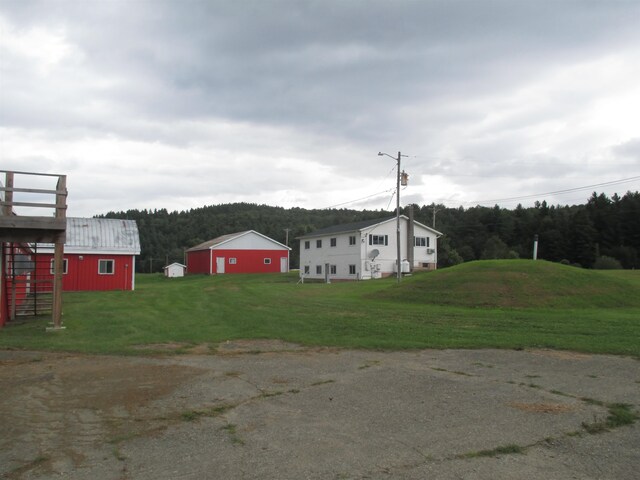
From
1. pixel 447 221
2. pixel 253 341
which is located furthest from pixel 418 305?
pixel 447 221

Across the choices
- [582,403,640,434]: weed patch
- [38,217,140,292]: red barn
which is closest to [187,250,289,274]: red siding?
[38,217,140,292]: red barn

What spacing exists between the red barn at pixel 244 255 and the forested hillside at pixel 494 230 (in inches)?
799

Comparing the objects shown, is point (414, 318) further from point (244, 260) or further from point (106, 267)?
point (244, 260)

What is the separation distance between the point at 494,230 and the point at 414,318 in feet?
274

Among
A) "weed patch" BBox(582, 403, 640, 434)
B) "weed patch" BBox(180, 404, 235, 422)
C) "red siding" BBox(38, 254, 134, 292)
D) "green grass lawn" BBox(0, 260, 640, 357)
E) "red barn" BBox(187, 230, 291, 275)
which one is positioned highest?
"red barn" BBox(187, 230, 291, 275)

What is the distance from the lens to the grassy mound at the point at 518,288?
22484 mm

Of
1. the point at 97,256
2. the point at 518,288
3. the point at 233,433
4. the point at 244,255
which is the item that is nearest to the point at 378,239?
the point at 244,255

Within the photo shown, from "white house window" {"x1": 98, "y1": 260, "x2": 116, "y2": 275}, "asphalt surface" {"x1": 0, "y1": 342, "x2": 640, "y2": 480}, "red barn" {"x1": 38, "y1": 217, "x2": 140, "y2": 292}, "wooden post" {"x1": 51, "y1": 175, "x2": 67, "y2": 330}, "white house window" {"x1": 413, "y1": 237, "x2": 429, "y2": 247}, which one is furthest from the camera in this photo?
"white house window" {"x1": 413, "y1": 237, "x2": 429, "y2": 247}

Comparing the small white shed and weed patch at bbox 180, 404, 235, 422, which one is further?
the small white shed

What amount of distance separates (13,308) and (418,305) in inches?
596

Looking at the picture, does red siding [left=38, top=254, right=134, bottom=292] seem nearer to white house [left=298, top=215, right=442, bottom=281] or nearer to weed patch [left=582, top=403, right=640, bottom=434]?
white house [left=298, top=215, right=442, bottom=281]

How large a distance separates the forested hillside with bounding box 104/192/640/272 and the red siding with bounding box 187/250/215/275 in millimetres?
22430

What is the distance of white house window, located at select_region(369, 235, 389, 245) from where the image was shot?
159 ft

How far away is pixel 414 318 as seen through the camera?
18.3 m
